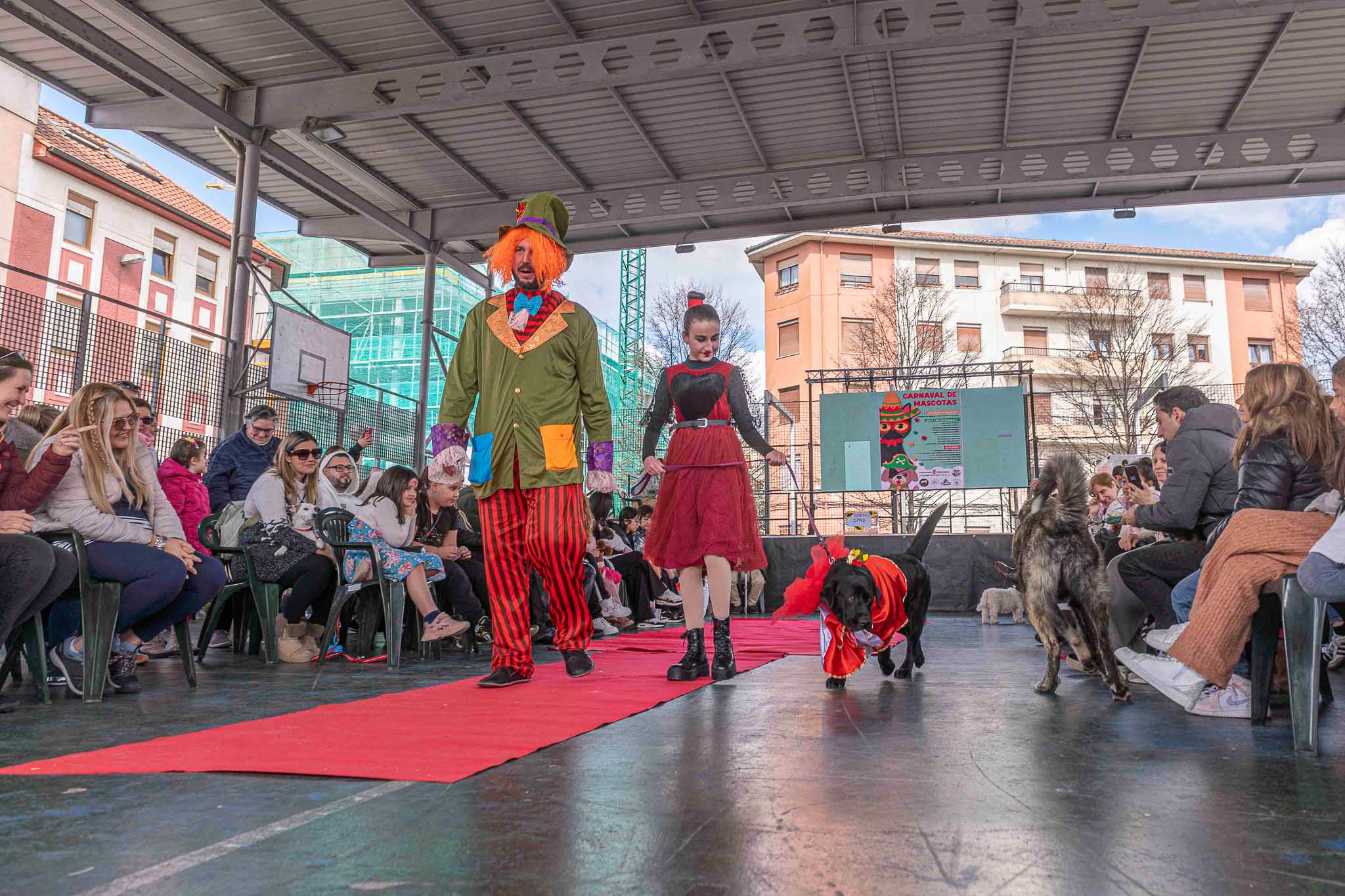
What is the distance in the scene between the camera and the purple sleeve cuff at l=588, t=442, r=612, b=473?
4.27m

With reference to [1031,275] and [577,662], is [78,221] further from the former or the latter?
[1031,275]

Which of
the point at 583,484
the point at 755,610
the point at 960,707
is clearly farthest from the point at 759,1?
the point at 755,610

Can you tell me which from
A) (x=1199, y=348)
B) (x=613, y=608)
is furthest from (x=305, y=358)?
(x=1199, y=348)

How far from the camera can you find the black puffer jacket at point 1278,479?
3.23m

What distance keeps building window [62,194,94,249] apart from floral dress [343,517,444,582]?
1038 inches

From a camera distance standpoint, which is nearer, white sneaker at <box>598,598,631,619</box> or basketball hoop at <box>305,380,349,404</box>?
white sneaker at <box>598,598,631,619</box>

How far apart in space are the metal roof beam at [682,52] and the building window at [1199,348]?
2997 cm

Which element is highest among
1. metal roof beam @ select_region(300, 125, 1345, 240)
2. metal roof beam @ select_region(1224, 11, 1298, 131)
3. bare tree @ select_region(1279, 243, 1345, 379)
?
bare tree @ select_region(1279, 243, 1345, 379)

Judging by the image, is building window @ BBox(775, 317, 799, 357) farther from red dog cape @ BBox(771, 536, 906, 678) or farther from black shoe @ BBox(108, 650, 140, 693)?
black shoe @ BBox(108, 650, 140, 693)

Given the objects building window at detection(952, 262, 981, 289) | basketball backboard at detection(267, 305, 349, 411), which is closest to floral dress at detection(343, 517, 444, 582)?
basketball backboard at detection(267, 305, 349, 411)

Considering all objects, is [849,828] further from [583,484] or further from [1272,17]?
[1272,17]

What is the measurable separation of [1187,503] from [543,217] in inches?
122

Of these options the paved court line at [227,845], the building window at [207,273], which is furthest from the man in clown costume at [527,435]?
the building window at [207,273]

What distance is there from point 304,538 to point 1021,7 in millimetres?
7356
